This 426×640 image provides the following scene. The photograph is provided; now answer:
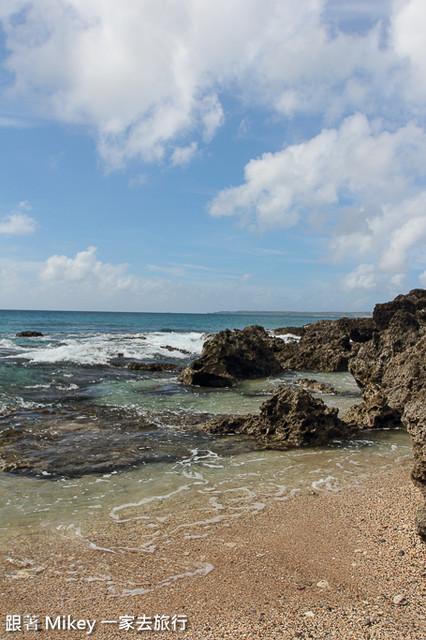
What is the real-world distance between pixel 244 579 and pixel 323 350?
18.1m

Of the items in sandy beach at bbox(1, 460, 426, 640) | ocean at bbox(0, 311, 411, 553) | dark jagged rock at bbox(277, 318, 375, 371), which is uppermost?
dark jagged rock at bbox(277, 318, 375, 371)

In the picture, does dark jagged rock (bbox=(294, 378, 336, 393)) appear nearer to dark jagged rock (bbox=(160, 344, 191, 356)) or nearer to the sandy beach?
the sandy beach

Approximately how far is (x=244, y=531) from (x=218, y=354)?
12006mm

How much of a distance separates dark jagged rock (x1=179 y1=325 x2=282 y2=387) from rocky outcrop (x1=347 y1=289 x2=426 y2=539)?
583cm

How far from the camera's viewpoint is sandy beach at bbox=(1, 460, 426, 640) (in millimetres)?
3043

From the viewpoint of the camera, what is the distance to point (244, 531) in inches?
180

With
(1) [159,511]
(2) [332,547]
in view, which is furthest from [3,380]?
(2) [332,547]

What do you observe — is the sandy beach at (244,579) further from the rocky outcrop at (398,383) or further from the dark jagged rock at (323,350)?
the dark jagged rock at (323,350)

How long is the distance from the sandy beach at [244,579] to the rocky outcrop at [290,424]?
3.11 meters

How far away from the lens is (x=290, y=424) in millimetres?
8461

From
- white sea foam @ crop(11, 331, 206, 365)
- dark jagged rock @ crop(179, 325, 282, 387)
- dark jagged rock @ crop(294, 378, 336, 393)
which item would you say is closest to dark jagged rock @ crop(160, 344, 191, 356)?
white sea foam @ crop(11, 331, 206, 365)

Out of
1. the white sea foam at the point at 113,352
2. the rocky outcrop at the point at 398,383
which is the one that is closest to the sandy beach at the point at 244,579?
the rocky outcrop at the point at 398,383

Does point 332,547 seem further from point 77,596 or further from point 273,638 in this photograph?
point 77,596

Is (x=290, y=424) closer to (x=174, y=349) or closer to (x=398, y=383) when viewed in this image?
(x=398, y=383)
